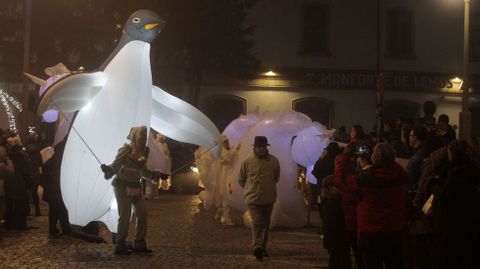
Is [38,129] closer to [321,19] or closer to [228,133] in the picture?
[228,133]

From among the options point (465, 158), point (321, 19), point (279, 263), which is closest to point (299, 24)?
point (321, 19)

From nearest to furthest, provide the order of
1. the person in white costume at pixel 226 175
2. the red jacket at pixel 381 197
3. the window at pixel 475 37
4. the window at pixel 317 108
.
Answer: the red jacket at pixel 381 197, the person in white costume at pixel 226 175, the window at pixel 317 108, the window at pixel 475 37

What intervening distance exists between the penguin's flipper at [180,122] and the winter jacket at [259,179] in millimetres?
1102

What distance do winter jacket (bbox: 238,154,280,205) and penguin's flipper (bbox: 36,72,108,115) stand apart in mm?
2645

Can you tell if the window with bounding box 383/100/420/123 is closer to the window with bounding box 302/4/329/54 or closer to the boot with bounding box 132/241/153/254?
the window with bounding box 302/4/329/54

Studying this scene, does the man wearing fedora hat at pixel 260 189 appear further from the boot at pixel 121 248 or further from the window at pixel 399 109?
the window at pixel 399 109

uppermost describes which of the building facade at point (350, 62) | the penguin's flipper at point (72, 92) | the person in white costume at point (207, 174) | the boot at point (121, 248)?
the building facade at point (350, 62)

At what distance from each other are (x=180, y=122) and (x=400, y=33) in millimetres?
21734

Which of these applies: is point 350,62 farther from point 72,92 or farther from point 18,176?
point 72,92

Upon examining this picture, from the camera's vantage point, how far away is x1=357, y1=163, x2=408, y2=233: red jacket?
277 inches

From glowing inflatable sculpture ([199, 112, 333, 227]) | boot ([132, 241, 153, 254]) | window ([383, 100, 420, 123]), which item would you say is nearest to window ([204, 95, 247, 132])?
window ([383, 100, 420, 123])

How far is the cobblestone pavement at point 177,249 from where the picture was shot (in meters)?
10.2

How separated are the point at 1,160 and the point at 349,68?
20.4 m

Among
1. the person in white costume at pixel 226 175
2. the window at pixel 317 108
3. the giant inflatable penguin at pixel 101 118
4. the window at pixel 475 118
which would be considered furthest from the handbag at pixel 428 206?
the window at pixel 475 118
